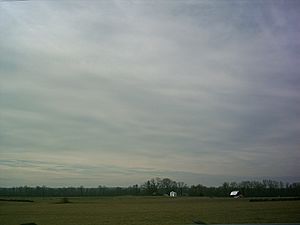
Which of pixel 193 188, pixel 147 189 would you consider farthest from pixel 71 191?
pixel 193 188

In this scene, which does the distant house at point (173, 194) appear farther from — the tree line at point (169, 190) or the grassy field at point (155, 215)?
the grassy field at point (155, 215)

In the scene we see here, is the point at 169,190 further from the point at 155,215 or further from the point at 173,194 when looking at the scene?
the point at 155,215

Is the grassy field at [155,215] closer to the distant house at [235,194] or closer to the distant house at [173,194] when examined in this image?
the distant house at [235,194]

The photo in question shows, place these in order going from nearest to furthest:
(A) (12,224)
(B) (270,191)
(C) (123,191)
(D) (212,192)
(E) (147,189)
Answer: (A) (12,224) → (B) (270,191) → (D) (212,192) → (E) (147,189) → (C) (123,191)

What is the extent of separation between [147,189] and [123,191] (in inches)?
617

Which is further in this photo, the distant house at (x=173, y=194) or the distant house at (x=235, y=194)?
the distant house at (x=173, y=194)

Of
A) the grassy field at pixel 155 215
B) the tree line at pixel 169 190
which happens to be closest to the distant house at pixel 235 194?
the tree line at pixel 169 190

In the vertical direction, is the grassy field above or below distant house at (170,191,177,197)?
below

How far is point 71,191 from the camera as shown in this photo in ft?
598

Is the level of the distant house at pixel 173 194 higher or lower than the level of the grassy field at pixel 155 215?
higher

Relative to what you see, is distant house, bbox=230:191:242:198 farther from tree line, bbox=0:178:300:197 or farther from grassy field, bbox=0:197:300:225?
grassy field, bbox=0:197:300:225

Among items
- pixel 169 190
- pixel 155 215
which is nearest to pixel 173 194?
pixel 169 190

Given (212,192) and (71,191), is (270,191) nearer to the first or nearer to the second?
(212,192)

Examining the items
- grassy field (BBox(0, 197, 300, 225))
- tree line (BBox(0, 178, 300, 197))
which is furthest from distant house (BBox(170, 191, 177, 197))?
grassy field (BBox(0, 197, 300, 225))
